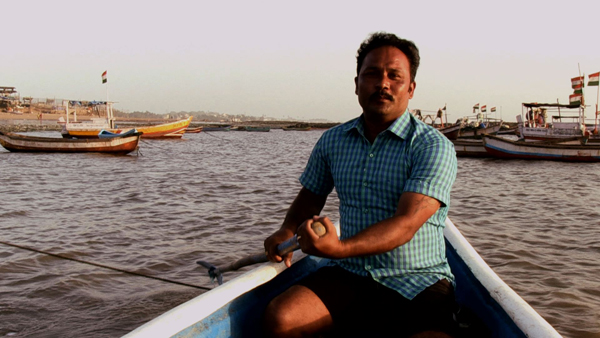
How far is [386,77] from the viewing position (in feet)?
7.25

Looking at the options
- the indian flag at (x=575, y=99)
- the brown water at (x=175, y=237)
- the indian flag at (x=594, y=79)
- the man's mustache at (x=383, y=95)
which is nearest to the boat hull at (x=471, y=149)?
the indian flag at (x=575, y=99)

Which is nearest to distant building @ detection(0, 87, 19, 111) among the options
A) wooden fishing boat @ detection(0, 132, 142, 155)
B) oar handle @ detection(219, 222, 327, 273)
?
wooden fishing boat @ detection(0, 132, 142, 155)

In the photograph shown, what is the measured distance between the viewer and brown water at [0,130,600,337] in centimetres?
451

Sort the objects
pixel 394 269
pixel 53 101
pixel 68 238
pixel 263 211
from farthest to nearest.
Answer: pixel 53 101
pixel 263 211
pixel 68 238
pixel 394 269

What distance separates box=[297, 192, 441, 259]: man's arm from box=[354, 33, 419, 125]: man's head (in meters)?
0.44

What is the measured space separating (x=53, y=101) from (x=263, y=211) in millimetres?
123204

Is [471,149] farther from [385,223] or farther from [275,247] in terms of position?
[385,223]

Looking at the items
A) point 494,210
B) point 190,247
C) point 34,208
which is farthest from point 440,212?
point 34,208

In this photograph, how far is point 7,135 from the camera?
2250 centimetres

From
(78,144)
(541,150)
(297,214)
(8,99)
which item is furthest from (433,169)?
(8,99)

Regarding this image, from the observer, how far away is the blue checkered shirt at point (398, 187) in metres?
2.06

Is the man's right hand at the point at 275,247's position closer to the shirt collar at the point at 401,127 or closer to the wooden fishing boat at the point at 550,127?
the shirt collar at the point at 401,127

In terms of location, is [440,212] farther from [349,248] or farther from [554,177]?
[554,177]

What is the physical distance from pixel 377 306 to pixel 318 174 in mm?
704
